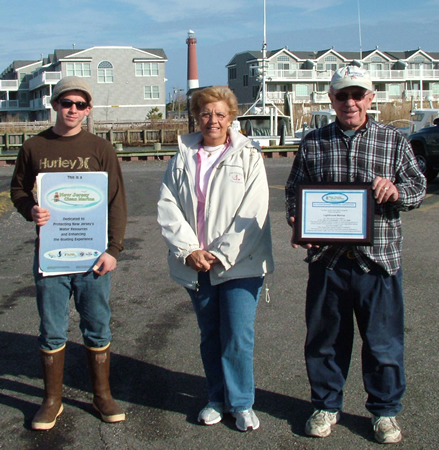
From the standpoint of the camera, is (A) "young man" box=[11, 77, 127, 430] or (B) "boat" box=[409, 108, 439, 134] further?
(B) "boat" box=[409, 108, 439, 134]

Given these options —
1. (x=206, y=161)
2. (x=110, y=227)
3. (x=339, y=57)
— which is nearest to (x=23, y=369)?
(x=110, y=227)

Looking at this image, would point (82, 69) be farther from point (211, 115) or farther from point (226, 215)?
point (226, 215)

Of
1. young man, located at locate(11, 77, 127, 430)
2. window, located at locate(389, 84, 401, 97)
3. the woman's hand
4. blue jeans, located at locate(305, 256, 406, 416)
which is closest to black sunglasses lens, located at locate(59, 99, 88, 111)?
young man, located at locate(11, 77, 127, 430)

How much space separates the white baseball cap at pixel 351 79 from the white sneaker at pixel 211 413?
2.06m

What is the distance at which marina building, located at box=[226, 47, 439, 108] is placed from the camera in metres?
75.8

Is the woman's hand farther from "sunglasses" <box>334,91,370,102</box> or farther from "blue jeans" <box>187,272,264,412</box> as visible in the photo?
"sunglasses" <box>334,91,370,102</box>

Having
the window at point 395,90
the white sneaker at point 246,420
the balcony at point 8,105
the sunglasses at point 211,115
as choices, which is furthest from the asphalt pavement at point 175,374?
the balcony at point 8,105

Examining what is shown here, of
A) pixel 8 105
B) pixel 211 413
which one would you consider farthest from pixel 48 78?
pixel 211 413

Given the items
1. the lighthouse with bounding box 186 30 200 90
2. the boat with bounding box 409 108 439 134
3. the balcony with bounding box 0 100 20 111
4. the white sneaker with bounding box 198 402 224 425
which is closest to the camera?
the white sneaker with bounding box 198 402 224 425

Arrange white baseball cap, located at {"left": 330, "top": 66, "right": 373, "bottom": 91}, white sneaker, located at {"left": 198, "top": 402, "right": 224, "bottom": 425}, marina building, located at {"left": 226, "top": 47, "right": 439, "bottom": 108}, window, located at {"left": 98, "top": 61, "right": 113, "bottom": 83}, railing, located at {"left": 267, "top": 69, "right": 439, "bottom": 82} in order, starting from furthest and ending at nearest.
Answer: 1. marina building, located at {"left": 226, "top": 47, "right": 439, "bottom": 108}
2. railing, located at {"left": 267, "top": 69, "right": 439, "bottom": 82}
3. window, located at {"left": 98, "top": 61, "right": 113, "bottom": 83}
4. white sneaker, located at {"left": 198, "top": 402, "right": 224, "bottom": 425}
5. white baseball cap, located at {"left": 330, "top": 66, "right": 373, "bottom": 91}

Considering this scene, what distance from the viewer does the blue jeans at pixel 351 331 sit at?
3.35 metres

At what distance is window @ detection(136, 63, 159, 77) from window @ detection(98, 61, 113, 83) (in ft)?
11.1

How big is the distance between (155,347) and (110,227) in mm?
1620

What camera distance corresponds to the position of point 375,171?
3287 millimetres
